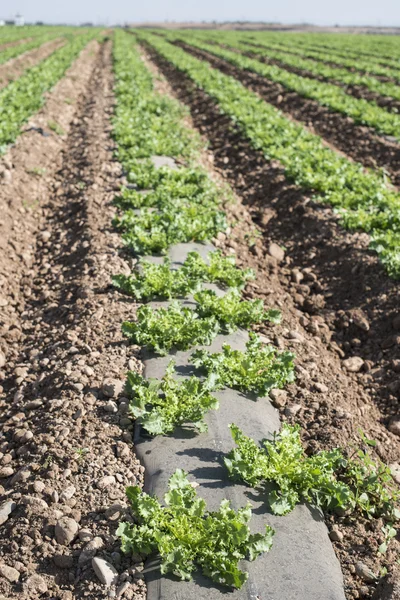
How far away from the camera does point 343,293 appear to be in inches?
324

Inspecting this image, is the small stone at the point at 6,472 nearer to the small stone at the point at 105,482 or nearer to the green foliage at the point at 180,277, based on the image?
the small stone at the point at 105,482

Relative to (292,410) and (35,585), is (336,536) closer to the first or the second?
(292,410)

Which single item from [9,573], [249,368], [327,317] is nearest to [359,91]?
[327,317]

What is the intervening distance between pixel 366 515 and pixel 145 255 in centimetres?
469

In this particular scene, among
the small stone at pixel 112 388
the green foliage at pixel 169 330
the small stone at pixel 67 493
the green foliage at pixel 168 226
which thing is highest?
the green foliage at pixel 168 226

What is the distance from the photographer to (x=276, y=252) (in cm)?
948

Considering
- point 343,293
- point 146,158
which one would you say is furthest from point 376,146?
point 343,293

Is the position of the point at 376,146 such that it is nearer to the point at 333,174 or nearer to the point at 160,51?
the point at 333,174

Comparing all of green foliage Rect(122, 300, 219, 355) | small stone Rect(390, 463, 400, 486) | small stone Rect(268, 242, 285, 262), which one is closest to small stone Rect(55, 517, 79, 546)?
green foliage Rect(122, 300, 219, 355)

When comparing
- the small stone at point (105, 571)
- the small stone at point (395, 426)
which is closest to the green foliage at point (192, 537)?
the small stone at point (105, 571)

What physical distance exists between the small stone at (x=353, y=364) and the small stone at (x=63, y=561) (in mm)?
3946

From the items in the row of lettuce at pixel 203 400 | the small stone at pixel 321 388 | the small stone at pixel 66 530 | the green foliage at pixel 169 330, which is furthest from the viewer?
the green foliage at pixel 169 330

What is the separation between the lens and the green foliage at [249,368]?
18.8 ft

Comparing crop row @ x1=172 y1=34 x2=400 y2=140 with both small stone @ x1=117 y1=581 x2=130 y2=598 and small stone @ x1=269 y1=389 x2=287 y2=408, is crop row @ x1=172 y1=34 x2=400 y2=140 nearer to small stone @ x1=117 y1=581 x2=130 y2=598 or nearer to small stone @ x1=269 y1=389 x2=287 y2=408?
small stone @ x1=269 y1=389 x2=287 y2=408
